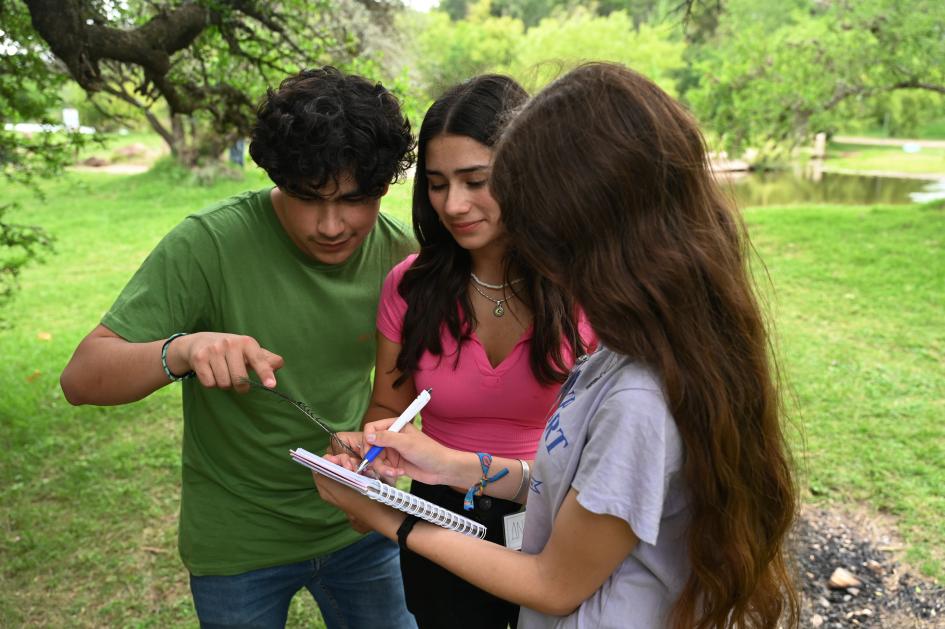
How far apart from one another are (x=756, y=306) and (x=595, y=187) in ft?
1.12

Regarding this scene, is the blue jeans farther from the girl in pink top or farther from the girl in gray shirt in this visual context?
the girl in gray shirt

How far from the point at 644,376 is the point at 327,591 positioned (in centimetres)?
130

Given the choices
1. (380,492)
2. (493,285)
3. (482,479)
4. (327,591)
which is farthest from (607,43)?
(380,492)

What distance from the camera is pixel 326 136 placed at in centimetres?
171

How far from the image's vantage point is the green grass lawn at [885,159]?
23.9m

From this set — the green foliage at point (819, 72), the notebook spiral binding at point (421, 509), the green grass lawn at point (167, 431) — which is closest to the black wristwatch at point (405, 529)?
the notebook spiral binding at point (421, 509)

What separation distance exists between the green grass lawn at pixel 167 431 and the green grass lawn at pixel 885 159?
14728 mm

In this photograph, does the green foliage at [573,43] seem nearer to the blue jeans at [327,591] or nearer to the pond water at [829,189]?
the pond water at [829,189]

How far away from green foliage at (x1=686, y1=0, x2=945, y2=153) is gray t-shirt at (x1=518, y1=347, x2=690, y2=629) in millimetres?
9450

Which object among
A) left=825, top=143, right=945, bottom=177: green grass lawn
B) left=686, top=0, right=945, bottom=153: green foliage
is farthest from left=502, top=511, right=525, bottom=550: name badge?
left=825, top=143, right=945, bottom=177: green grass lawn

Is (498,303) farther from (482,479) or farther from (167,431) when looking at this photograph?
(167,431)

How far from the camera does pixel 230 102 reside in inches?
165

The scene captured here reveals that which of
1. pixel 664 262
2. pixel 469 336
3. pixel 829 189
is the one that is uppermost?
pixel 664 262

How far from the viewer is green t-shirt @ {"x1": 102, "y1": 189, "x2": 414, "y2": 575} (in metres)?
1.83
